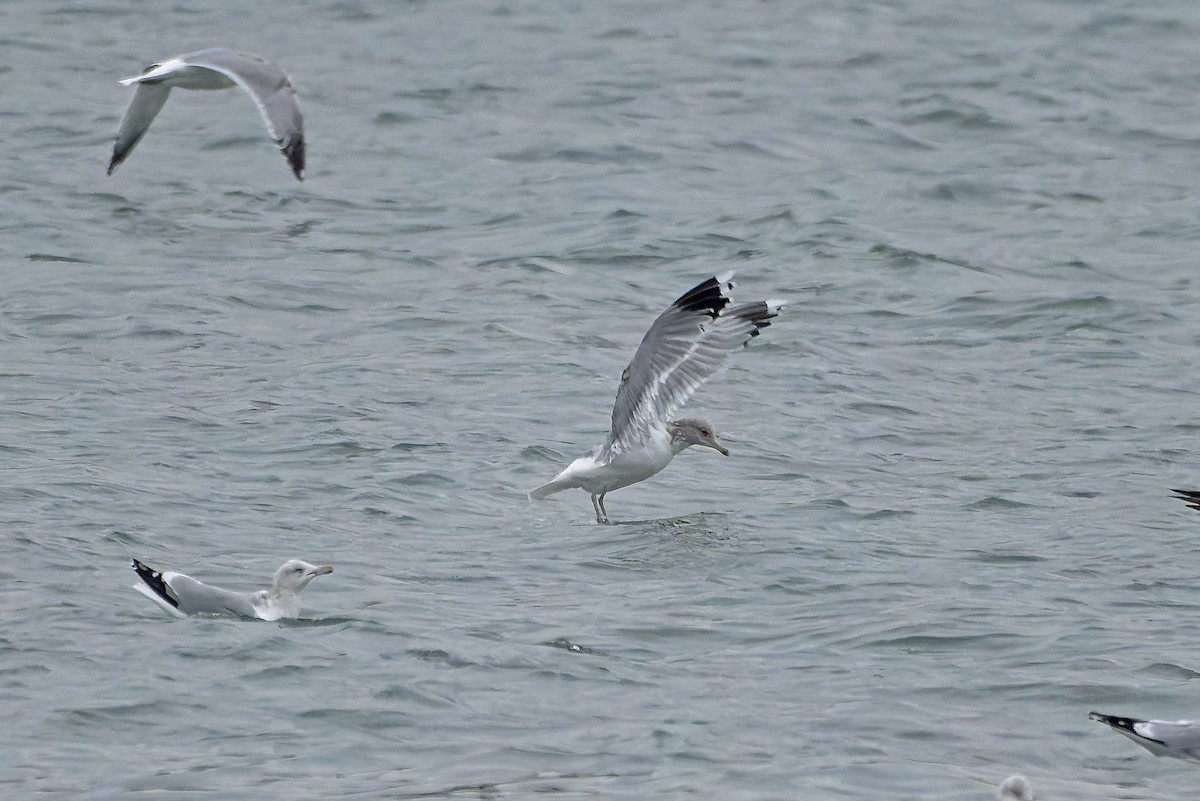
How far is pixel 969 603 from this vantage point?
974 cm

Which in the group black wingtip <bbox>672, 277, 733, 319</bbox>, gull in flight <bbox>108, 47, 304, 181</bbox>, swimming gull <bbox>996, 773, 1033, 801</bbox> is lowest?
swimming gull <bbox>996, 773, 1033, 801</bbox>

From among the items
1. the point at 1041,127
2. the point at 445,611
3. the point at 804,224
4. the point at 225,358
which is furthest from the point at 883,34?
the point at 445,611

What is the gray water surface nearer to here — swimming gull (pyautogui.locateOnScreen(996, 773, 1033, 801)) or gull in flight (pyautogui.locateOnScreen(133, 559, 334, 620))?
gull in flight (pyautogui.locateOnScreen(133, 559, 334, 620))

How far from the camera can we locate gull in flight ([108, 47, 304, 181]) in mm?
10977

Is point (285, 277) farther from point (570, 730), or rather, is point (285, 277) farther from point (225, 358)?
point (570, 730)

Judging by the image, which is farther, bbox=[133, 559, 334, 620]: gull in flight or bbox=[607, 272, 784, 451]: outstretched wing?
bbox=[607, 272, 784, 451]: outstretched wing

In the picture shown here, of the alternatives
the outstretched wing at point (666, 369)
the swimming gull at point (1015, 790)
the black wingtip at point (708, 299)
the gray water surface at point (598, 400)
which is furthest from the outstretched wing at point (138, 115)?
the swimming gull at point (1015, 790)

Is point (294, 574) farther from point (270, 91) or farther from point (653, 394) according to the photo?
point (270, 91)

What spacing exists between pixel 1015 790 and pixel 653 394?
452 centimetres

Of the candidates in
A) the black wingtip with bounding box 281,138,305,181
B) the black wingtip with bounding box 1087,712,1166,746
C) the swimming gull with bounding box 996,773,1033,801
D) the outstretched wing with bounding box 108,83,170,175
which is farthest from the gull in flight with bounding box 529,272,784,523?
the swimming gull with bounding box 996,773,1033,801

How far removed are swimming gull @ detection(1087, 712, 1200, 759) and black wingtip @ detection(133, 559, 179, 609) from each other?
3.88 meters

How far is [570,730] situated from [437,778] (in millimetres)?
714

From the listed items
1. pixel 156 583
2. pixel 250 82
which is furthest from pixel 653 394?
pixel 156 583

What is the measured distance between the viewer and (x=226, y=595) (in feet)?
29.4
